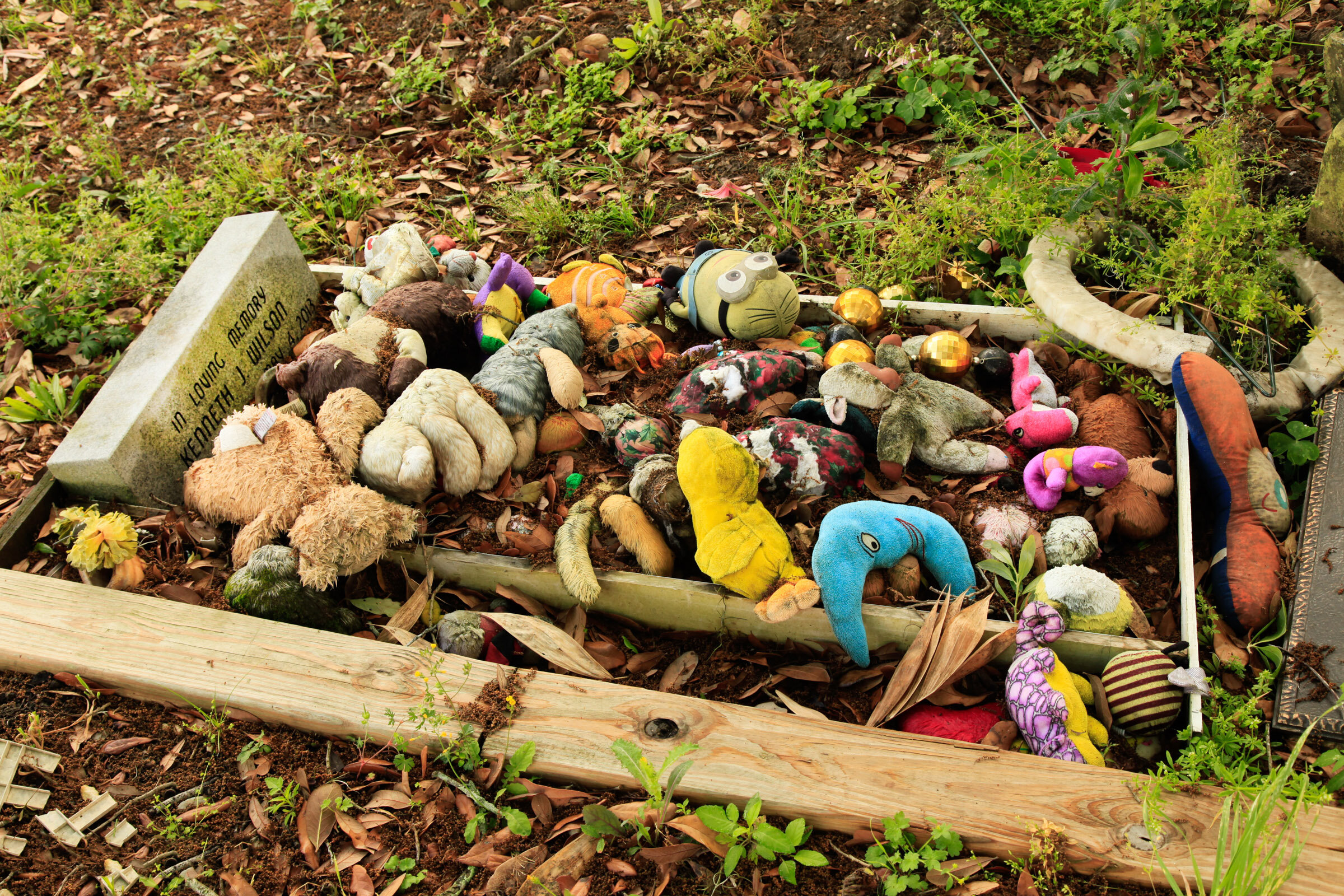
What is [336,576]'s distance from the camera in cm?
241

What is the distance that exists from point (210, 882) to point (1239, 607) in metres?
2.80

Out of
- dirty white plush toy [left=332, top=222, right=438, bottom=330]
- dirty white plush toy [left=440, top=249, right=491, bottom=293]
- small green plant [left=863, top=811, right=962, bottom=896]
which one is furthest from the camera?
dirty white plush toy [left=440, top=249, right=491, bottom=293]

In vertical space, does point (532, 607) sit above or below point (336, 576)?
below

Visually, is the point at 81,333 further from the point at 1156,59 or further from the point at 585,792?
the point at 1156,59

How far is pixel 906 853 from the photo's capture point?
1.73 metres

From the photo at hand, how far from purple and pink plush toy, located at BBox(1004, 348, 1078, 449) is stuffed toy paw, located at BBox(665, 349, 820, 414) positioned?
2.48 feet

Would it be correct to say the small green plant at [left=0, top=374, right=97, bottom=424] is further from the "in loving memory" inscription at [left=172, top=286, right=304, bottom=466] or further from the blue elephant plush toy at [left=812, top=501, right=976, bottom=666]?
the blue elephant plush toy at [left=812, top=501, right=976, bottom=666]

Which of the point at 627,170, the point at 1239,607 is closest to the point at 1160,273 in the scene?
the point at 1239,607

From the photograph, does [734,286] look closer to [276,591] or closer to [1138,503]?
[1138,503]

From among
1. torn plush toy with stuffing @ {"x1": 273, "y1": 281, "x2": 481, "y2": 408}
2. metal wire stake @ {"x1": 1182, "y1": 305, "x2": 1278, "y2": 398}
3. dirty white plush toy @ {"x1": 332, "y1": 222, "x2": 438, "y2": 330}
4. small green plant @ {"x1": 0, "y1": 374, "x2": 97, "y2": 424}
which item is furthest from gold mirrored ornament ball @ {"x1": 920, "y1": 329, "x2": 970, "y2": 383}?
small green plant @ {"x1": 0, "y1": 374, "x2": 97, "y2": 424}

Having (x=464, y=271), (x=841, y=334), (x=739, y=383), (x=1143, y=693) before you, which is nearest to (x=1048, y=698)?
(x=1143, y=693)

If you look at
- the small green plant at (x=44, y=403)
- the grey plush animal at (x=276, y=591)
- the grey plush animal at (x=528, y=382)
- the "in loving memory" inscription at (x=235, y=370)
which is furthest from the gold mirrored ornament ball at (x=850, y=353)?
the small green plant at (x=44, y=403)

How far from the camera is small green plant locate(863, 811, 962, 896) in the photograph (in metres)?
1.70

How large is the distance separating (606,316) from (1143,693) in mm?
2256
